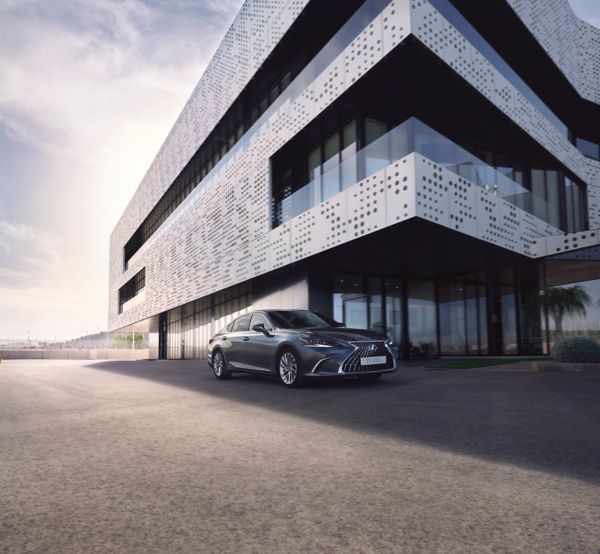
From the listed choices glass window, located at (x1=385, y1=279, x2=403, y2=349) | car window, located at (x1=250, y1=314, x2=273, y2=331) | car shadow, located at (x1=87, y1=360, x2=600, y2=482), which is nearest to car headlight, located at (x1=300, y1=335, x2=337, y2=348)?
car shadow, located at (x1=87, y1=360, x2=600, y2=482)

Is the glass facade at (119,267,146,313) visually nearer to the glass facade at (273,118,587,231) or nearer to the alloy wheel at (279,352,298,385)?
the glass facade at (273,118,587,231)

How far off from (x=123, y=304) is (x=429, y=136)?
40.4 metres

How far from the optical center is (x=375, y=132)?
611 inches

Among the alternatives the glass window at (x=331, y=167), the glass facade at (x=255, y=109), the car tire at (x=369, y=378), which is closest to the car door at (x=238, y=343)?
the car tire at (x=369, y=378)

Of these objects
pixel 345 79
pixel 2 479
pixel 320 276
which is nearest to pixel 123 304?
pixel 320 276

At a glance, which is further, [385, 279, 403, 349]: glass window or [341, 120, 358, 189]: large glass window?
[385, 279, 403, 349]: glass window

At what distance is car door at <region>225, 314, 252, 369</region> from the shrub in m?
7.12

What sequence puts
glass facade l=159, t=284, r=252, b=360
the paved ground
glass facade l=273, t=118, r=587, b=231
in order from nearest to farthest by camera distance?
the paved ground, glass facade l=273, t=118, r=587, b=231, glass facade l=159, t=284, r=252, b=360

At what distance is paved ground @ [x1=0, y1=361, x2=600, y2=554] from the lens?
7.82 ft

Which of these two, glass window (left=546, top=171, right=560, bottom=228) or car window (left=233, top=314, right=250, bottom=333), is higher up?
glass window (left=546, top=171, right=560, bottom=228)

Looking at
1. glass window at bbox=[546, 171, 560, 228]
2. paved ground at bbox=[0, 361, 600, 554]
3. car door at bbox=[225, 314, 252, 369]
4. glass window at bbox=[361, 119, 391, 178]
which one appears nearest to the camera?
paved ground at bbox=[0, 361, 600, 554]

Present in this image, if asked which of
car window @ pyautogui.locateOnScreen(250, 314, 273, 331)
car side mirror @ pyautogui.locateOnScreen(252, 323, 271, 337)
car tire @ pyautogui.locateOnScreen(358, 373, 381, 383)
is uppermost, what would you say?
car window @ pyautogui.locateOnScreen(250, 314, 273, 331)

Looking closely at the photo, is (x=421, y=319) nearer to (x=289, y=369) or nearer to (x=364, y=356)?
(x=364, y=356)

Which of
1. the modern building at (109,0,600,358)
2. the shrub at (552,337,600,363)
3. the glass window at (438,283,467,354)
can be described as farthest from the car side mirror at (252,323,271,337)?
the glass window at (438,283,467,354)
